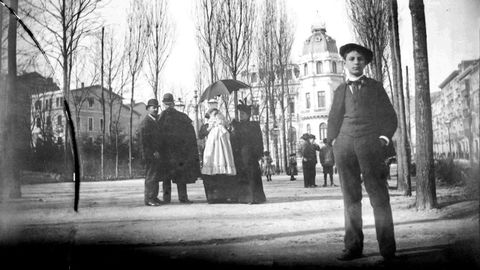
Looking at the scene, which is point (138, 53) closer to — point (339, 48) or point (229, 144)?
point (229, 144)

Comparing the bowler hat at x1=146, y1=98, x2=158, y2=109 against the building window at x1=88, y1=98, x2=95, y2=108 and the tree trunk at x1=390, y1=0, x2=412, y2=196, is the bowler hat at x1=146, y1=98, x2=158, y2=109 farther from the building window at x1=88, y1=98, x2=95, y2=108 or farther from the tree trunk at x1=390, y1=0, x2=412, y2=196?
the tree trunk at x1=390, y1=0, x2=412, y2=196

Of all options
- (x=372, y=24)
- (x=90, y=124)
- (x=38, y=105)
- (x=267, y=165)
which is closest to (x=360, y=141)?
(x=267, y=165)

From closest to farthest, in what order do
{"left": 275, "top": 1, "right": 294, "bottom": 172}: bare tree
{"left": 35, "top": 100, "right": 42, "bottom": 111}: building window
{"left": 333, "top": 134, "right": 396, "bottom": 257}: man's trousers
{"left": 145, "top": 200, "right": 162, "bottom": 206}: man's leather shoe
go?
{"left": 333, "top": 134, "right": 396, "bottom": 257}: man's trousers < {"left": 275, "top": 1, "right": 294, "bottom": 172}: bare tree < {"left": 145, "top": 200, "right": 162, "bottom": 206}: man's leather shoe < {"left": 35, "top": 100, "right": 42, "bottom": 111}: building window

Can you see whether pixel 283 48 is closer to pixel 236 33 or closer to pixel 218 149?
pixel 236 33

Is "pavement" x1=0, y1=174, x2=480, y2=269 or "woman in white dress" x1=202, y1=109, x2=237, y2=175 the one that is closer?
"pavement" x1=0, y1=174, x2=480, y2=269

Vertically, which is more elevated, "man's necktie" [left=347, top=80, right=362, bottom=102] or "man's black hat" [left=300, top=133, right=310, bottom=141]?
"man's necktie" [left=347, top=80, right=362, bottom=102]

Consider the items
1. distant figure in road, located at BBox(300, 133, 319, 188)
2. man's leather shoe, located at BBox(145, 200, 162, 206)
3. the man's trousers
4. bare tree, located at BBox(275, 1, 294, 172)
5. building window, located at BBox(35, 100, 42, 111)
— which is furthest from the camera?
building window, located at BBox(35, 100, 42, 111)

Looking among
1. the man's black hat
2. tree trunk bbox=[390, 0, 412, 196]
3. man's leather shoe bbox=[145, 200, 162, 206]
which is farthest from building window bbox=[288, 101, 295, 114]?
man's leather shoe bbox=[145, 200, 162, 206]

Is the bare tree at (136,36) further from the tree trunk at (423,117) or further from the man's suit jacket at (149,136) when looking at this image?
the tree trunk at (423,117)
